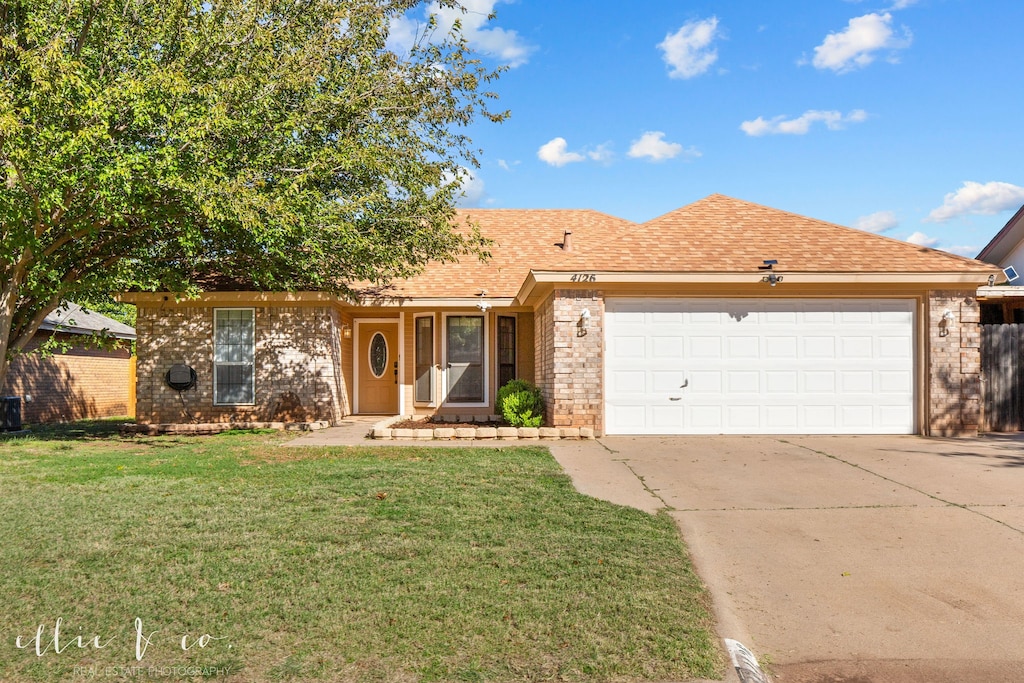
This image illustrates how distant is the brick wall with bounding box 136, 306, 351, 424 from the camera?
1431 cm

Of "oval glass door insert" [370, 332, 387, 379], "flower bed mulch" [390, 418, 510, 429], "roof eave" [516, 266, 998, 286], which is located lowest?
"flower bed mulch" [390, 418, 510, 429]

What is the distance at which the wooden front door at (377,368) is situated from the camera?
53.8ft

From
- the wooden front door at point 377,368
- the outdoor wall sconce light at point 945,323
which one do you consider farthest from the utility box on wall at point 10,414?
the outdoor wall sconce light at point 945,323

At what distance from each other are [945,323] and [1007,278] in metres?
2.24

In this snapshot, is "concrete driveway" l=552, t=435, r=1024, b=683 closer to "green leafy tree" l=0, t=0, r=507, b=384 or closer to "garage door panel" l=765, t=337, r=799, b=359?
"garage door panel" l=765, t=337, r=799, b=359

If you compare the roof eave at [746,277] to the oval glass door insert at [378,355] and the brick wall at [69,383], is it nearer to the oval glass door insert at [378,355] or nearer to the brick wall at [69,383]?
the oval glass door insert at [378,355]

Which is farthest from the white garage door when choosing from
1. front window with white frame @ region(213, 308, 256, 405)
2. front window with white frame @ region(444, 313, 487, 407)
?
front window with white frame @ region(213, 308, 256, 405)

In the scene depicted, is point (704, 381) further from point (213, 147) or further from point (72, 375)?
point (72, 375)

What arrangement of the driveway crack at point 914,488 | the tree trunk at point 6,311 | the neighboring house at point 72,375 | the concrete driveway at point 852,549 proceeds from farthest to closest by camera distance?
the neighboring house at point 72,375, the tree trunk at point 6,311, the driveway crack at point 914,488, the concrete driveway at point 852,549

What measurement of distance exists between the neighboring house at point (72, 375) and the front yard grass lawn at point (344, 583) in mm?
10993

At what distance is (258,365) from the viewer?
1437cm

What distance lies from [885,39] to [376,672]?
14051 millimetres

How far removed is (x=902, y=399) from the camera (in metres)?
11.8

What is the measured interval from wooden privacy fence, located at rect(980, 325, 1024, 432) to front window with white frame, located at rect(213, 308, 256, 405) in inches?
550
